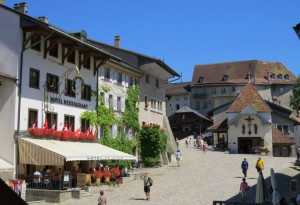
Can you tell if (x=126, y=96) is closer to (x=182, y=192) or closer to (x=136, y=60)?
(x=136, y=60)

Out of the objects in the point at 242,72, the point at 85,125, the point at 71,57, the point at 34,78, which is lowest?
the point at 85,125

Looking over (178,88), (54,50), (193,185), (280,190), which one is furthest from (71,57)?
(178,88)

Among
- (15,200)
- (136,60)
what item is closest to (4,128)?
(136,60)

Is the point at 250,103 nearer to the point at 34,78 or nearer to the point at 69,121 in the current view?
the point at 69,121

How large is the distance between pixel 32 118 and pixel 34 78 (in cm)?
268

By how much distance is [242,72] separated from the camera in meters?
96.2

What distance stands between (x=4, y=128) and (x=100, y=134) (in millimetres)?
11089

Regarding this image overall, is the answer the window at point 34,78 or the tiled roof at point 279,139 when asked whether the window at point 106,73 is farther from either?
the tiled roof at point 279,139

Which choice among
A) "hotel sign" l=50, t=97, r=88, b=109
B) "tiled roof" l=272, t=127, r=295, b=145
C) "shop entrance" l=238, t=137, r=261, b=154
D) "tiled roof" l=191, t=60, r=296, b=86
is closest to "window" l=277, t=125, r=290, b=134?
"tiled roof" l=272, t=127, r=295, b=145

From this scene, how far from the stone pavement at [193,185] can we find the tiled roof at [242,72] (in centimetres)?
5420

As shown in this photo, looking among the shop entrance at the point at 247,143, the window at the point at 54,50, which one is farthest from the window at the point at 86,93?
the shop entrance at the point at 247,143

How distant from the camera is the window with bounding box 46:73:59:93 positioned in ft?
93.7

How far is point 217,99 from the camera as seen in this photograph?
315 feet

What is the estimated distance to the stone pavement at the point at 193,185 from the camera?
22875mm
